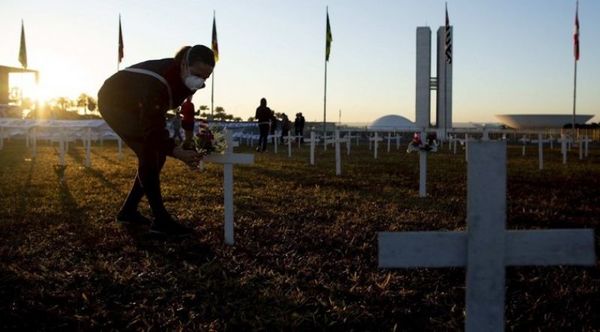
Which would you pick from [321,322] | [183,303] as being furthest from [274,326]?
[183,303]

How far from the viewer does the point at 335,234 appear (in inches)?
207

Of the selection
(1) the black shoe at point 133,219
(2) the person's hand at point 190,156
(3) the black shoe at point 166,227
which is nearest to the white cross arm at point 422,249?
(2) the person's hand at point 190,156

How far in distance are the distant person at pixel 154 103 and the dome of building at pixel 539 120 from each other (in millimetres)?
89686

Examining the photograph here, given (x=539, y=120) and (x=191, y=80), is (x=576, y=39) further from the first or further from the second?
(x=539, y=120)

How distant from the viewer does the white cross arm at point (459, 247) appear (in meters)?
1.84

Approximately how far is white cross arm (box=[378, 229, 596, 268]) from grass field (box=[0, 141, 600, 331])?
3.91 feet

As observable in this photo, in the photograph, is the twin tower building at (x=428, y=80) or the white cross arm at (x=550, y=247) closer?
the white cross arm at (x=550, y=247)

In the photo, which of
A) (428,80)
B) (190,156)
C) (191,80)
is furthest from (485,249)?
(428,80)

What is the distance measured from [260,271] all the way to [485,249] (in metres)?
2.36

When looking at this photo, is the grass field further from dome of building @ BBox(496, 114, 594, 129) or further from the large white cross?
dome of building @ BBox(496, 114, 594, 129)

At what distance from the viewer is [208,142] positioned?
16.1ft

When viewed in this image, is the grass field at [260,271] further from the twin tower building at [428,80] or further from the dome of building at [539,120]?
the dome of building at [539,120]

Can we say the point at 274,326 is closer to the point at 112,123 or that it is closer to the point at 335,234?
the point at 335,234

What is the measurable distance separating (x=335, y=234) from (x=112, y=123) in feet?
7.22
